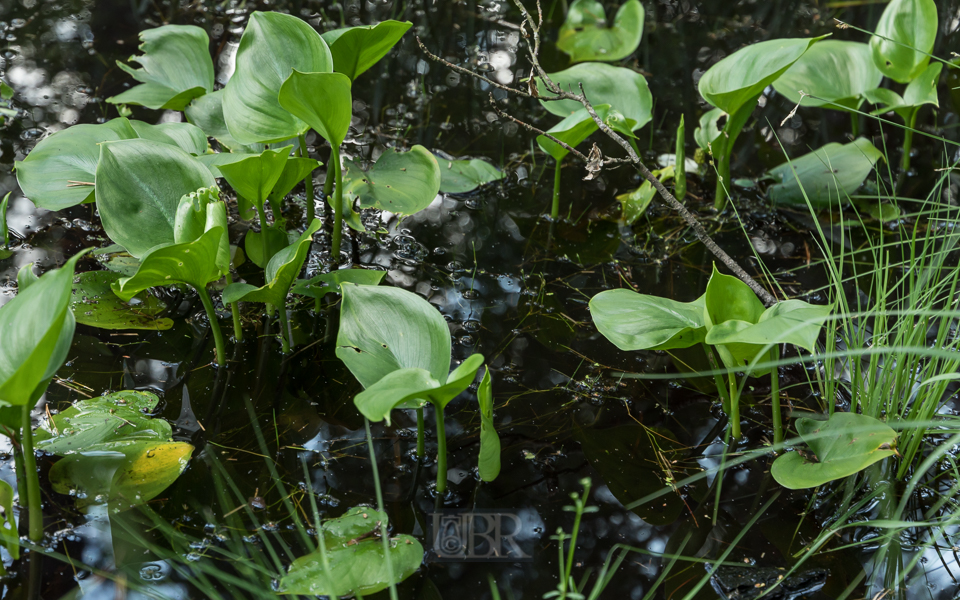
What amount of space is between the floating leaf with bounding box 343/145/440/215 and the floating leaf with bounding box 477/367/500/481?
1.85ft

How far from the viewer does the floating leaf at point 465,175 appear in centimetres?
190

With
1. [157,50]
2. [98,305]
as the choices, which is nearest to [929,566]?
[98,305]

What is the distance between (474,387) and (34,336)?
75cm

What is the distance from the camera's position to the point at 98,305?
→ 1504 millimetres

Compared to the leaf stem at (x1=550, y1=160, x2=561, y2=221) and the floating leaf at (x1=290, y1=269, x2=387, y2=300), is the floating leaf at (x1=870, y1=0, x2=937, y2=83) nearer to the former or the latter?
the leaf stem at (x1=550, y1=160, x2=561, y2=221)

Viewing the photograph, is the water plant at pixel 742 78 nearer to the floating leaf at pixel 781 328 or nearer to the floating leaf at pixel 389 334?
the floating leaf at pixel 781 328

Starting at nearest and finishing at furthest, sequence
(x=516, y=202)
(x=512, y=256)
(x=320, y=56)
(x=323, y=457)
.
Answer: (x=323, y=457) → (x=320, y=56) → (x=512, y=256) → (x=516, y=202)

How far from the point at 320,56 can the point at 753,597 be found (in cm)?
121

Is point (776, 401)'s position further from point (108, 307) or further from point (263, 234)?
point (108, 307)

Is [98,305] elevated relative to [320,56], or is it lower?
lower

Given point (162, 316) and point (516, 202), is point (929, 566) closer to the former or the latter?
point (516, 202)

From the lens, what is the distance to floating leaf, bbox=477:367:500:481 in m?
1.12

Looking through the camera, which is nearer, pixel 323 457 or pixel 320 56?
pixel 323 457

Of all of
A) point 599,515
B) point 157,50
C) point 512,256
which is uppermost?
point 157,50
